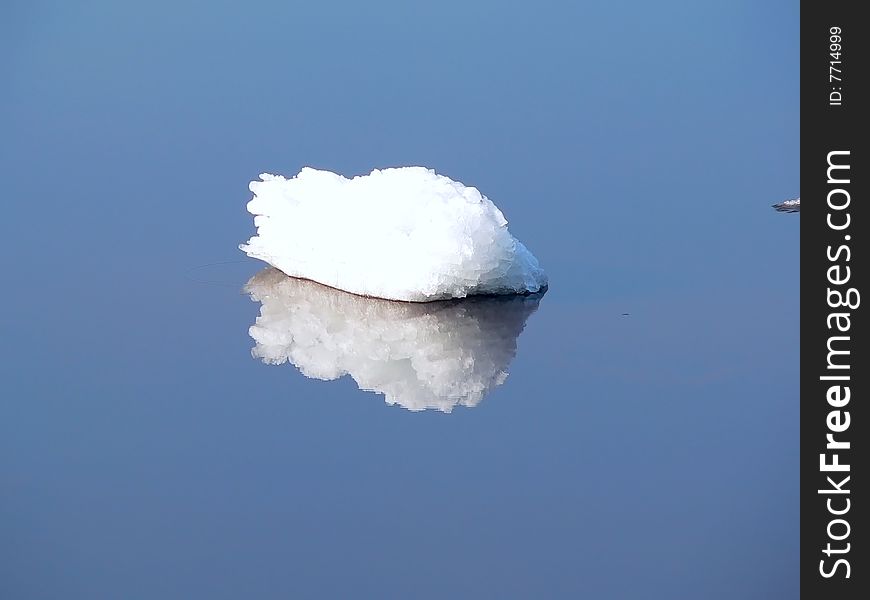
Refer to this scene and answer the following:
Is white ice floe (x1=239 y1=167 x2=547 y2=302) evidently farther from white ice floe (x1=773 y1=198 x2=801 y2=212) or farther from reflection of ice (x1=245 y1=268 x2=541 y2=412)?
white ice floe (x1=773 y1=198 x2=801 y2=212)

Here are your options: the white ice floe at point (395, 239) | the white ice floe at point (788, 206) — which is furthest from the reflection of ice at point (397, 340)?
the white ice floe at point (788, 206)

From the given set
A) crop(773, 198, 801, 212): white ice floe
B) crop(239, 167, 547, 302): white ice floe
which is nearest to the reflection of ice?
crop(239, 167, 547, 302): white ice floe

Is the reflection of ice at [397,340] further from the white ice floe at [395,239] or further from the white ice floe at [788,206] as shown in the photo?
the white ice floe at [788,206]

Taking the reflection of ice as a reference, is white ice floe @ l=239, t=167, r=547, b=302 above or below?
above
